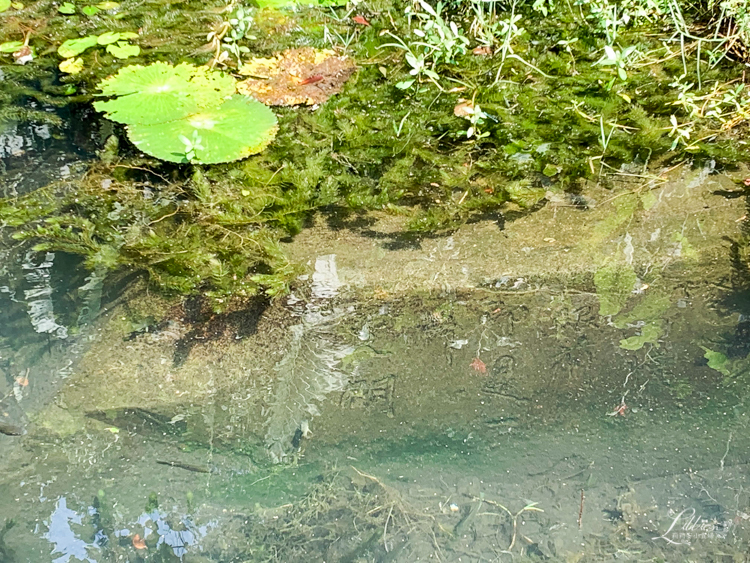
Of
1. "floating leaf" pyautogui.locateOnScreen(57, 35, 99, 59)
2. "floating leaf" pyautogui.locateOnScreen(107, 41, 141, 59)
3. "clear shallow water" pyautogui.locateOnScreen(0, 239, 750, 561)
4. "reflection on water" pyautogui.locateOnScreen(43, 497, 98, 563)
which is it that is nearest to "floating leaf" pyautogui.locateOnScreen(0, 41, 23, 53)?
"floating leaf" pyautogui.locateOnScreen(57, 35, 99, 59)

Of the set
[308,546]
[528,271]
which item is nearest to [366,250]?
[528,271]

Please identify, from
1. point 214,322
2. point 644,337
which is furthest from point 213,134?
point 644,337

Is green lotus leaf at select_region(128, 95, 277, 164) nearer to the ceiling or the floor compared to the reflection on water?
nearer to the ceiling

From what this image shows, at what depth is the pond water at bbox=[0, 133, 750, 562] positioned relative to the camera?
1547 millimetres

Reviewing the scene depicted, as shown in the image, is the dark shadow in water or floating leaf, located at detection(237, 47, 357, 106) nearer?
the dark shadow in water

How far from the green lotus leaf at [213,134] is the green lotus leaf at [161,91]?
0.06m

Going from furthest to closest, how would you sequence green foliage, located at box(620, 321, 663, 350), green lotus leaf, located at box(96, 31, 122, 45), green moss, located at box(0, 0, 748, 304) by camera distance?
green lotus leaf, located at box(96, 31, 122, 45) → green moss, located at box(0, 0, 748, 304) → green foliage, located at box(620, 321, 663, 350)

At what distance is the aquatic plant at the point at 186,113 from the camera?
7.47 feet

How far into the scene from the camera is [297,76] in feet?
9.00

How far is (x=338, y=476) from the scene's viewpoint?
1.65m

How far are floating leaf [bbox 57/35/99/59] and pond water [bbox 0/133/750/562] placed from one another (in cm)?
132

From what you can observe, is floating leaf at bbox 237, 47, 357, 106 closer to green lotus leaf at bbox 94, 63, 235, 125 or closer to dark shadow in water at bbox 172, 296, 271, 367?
green lotus leaf at bbox 94, 63, 235, 125

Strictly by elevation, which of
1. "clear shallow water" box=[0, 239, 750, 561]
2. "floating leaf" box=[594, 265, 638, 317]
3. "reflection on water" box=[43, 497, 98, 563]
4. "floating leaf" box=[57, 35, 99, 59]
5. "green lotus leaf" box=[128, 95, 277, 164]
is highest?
"floating leaf" box=[57, 35, 99, 59]

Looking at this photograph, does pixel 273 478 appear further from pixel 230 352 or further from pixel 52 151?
pixel 52 151
